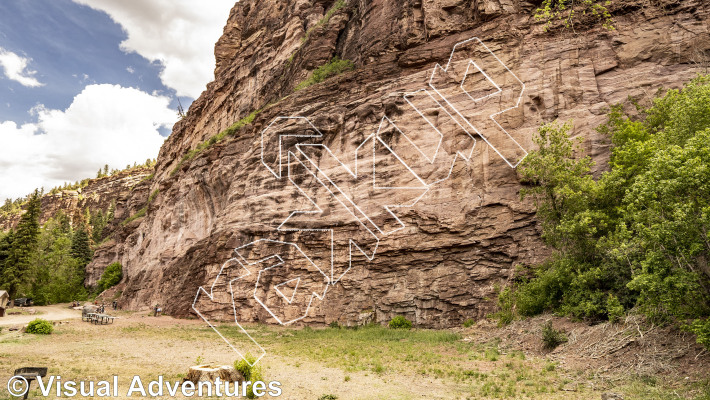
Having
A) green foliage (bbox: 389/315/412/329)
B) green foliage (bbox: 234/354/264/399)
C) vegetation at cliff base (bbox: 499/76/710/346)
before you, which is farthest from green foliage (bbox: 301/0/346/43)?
green foliage (bbox: 234/354/264/399)

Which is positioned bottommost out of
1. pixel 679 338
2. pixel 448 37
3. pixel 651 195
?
pixel 679 338

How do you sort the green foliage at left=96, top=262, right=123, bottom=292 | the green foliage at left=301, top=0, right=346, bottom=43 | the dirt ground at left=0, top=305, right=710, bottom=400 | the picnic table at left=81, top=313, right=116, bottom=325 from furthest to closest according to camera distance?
the green foliage at left=96, top=262, right=123, bottom=292
the green foliage at left=301, top=0, right=346, bottom=43
the picnic table at left=81, top=313, right=116, bottom=325
the dirt ground at left=0, top=305, right=710, bottom=400

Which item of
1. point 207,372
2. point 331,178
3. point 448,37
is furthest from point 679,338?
point 448,37

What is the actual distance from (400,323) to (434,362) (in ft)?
30.8

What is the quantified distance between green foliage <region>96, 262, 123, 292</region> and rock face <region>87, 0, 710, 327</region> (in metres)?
22.1

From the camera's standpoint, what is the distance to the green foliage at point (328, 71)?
1415 inches

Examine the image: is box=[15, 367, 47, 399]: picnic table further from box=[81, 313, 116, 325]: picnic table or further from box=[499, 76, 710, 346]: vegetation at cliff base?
box=[81, 313, 116, 325]: picnic table

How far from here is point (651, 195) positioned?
10.1m

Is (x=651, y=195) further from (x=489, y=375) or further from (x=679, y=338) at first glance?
(x=489, y=375)

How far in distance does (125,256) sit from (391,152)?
154 ft

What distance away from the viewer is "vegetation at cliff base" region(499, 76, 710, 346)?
30.8 feet
